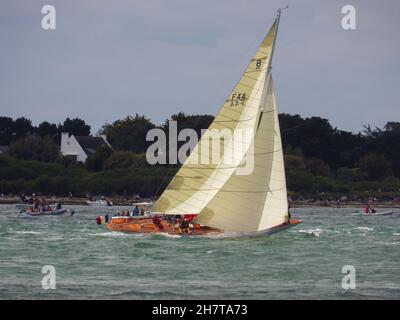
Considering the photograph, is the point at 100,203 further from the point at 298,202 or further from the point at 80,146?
the point at 80,146

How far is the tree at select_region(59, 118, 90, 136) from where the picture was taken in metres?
178

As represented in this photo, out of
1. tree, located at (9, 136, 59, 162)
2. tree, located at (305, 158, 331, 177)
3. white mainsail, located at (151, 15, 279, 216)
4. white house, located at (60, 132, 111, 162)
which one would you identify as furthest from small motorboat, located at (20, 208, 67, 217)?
white house, located at (60, 132, 111, 162)

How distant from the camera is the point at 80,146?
155000mm

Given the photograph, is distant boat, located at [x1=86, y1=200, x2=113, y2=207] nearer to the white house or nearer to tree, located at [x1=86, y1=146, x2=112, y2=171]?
tree, located at [x1=86, y1=146, x2=112, y2=171]

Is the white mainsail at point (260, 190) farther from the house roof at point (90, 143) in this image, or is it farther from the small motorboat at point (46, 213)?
the house roof at point (90, 143)

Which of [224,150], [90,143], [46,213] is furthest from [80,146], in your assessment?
[224,150]

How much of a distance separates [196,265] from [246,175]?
9.98 m

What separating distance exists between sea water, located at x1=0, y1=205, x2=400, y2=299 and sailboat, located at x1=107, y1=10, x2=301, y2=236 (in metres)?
1.04

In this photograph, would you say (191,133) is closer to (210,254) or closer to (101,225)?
(101,225)

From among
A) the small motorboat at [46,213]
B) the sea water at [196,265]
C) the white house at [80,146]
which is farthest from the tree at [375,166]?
the sea water at [196,265]

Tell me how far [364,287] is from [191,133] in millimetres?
99710

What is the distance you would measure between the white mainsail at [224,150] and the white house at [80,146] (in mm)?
98525

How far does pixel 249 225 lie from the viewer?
5325 centimetres

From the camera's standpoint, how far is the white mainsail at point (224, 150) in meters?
52.1
